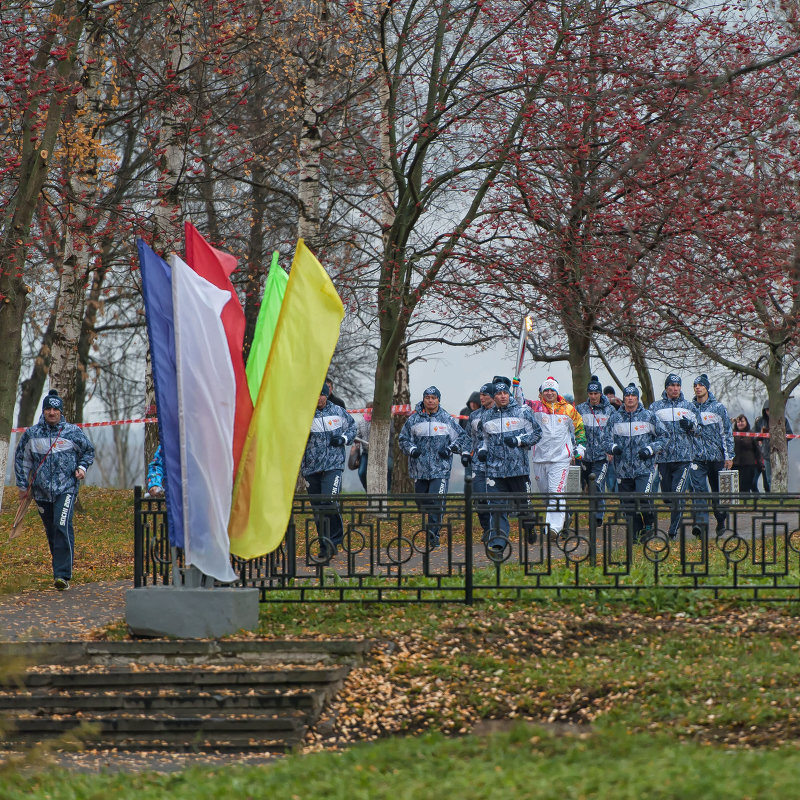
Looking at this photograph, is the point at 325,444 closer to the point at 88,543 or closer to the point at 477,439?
the point at 477,439

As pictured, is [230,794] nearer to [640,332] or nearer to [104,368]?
[640,332]

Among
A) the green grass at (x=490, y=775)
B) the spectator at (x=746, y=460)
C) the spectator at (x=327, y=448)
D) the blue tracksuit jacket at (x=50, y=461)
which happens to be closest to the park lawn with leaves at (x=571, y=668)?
the green grass at (x=490, y=775)

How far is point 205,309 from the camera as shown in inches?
356

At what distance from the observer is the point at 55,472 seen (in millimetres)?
11789

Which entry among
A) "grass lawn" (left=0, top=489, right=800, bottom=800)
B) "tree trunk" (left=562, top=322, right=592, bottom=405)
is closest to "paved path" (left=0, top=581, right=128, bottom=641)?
"grass lawn" (left=0, top=489, right=800, bottom=800)

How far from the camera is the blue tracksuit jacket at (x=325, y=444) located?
13984 mm

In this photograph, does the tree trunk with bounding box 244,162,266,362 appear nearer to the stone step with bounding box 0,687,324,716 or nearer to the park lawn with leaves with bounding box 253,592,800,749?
the park lawn with leaves with bounding box 253,592,800,749

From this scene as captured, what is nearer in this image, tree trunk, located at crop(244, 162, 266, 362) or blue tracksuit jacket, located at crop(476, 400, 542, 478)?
blue tracksuit jacket, located at crop(476, 400, 542, 478)

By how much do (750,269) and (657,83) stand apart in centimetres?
1230

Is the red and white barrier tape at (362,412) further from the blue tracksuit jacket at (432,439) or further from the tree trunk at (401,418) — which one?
the blue tracksuit jacket at (432,439)

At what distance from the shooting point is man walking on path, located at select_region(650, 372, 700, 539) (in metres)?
14.7

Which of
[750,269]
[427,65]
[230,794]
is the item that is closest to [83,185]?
[427,65]

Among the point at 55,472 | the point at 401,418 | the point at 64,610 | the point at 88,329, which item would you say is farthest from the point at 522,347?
the point at 88,329

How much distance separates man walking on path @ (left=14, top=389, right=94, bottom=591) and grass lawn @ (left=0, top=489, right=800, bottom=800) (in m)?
2.90
